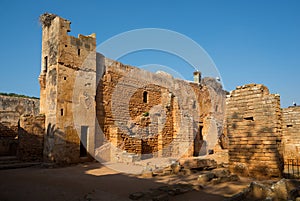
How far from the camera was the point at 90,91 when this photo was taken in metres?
13.7

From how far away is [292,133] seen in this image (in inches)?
467

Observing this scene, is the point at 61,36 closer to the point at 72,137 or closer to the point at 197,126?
the point at 72,137

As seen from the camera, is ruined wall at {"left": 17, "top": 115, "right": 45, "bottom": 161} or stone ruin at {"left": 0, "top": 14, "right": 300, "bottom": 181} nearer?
stone ruin at {"left": 0, "top": 14, "right": 300, "bottom": 181}

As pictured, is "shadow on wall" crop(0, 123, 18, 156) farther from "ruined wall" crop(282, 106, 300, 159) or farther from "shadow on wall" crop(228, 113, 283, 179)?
"ruined wall" crop(282, 106, 300, 159)

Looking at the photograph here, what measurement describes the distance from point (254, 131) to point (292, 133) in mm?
4831

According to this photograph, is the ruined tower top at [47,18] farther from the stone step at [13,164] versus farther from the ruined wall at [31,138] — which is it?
the stone step at [13,164]

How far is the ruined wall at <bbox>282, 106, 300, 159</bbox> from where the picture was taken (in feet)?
37.9

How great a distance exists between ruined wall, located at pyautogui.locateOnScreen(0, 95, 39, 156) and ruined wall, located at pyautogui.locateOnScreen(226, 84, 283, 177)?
13295mm

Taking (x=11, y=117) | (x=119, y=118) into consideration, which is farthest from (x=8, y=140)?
(x=119, y=118)

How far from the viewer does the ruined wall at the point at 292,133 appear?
11.6 meters

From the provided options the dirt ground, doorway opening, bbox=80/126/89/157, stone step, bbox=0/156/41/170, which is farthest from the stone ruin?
the dirt ground

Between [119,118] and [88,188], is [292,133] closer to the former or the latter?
[119,118]

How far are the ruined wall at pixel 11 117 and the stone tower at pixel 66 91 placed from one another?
386 cm

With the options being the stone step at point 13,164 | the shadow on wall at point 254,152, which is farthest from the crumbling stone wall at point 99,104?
the shadow on wall at point 254,152
